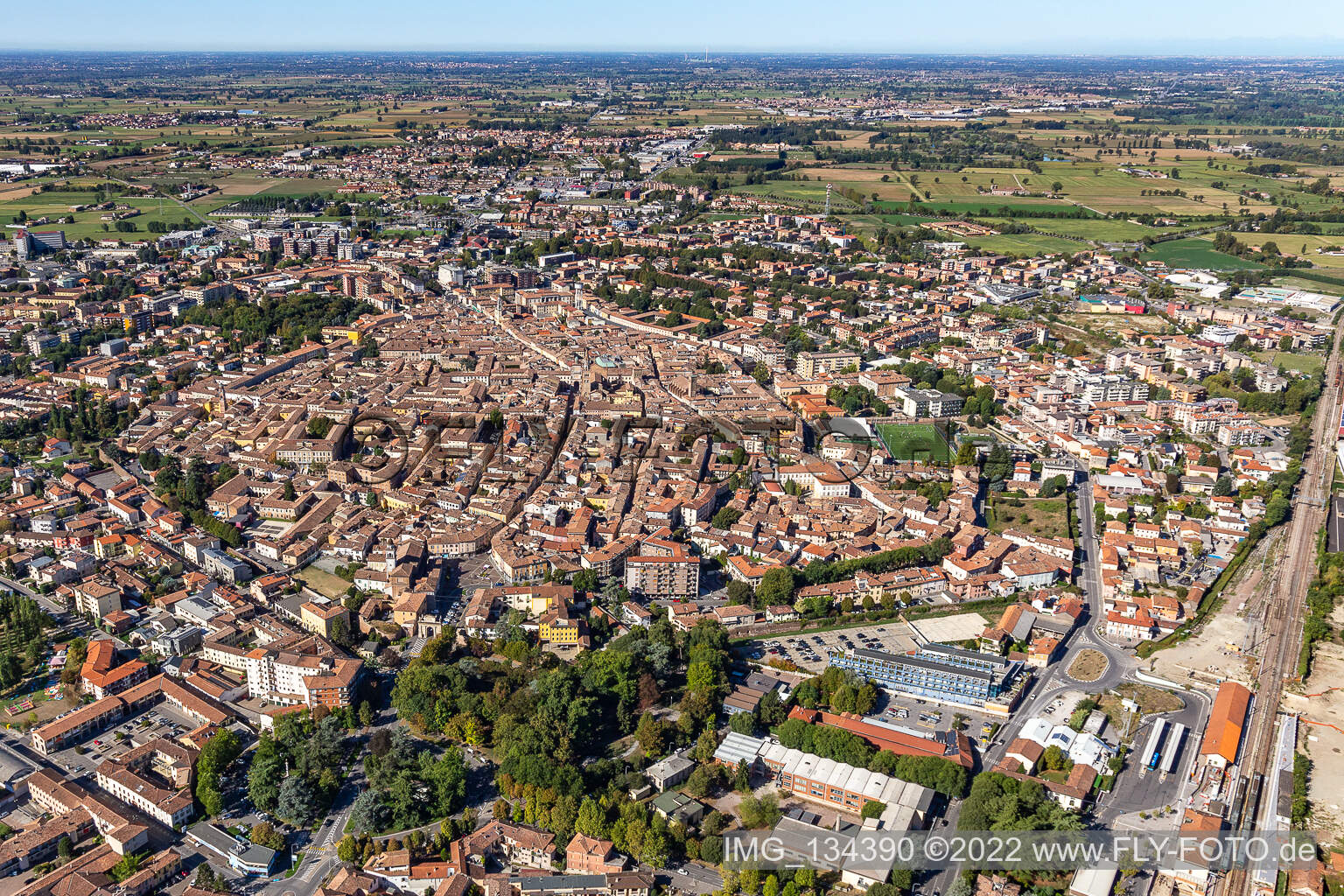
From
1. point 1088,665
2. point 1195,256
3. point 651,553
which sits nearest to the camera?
point 1088,665

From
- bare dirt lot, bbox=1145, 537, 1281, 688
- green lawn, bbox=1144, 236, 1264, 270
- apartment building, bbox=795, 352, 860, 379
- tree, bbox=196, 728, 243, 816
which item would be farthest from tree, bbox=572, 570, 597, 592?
green lawn, bbox=1144, 236, 1264, 270

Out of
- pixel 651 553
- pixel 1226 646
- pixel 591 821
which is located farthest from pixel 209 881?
pixel 1226 646

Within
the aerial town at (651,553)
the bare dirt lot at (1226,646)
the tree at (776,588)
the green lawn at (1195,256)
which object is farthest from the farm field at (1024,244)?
the tree at (776,588)

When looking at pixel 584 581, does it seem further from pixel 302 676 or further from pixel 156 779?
pixel 156 779

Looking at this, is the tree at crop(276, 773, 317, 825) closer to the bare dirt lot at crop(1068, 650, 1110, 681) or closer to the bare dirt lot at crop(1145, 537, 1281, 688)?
the bare dirt lot at crop(1068, 650, 1110, 681)

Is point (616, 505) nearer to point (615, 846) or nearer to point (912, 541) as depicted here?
point (912, 541)

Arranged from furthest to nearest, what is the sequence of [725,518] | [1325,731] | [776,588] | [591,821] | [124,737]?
1. [725,518]
2. [776,588]
3. [1325,731]
4. [124,737]
5. [591,821]

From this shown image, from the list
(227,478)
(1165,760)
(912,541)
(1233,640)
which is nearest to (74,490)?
(227,478)

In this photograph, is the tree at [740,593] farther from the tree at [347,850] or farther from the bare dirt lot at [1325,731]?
the bare dirt lot at [1325,731]
